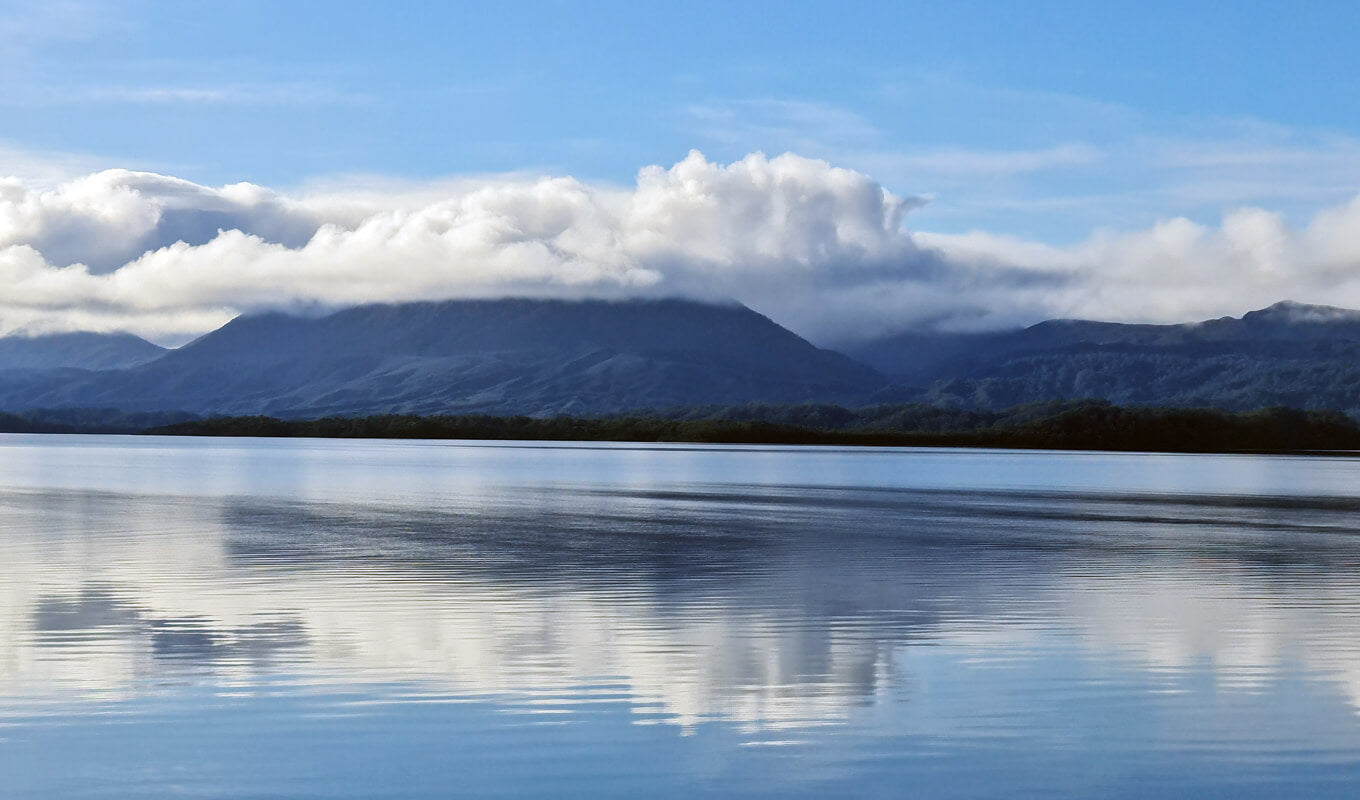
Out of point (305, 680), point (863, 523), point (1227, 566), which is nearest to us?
point (305, 680)

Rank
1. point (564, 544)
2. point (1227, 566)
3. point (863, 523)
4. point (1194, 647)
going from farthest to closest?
point (863, 523) → point (564, 544) → point (1227, 566) → point (1194, 647)

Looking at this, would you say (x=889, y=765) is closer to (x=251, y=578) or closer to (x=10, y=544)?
(x=251, y=578)

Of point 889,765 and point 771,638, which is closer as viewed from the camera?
point 889,765

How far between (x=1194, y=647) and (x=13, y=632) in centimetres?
1861

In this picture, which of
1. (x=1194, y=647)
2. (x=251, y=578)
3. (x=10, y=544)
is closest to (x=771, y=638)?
(x=1194, y=647)

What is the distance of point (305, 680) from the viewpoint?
21.1 m

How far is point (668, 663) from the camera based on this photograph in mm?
22828

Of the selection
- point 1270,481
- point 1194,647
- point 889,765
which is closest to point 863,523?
point 1194,647

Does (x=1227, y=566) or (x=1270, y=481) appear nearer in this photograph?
(x=1227, y=566)

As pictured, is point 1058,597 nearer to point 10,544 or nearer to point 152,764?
point 152,764

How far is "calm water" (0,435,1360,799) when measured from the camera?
16250 mm

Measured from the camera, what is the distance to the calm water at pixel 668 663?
16.2 m

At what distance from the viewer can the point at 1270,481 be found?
122 meters

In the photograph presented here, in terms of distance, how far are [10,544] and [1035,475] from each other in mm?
102043
